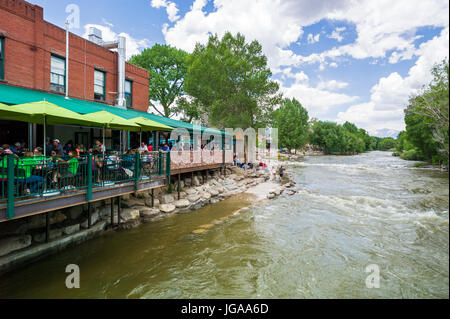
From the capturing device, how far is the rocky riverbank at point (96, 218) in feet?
22.9

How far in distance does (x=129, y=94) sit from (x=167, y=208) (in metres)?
11.2

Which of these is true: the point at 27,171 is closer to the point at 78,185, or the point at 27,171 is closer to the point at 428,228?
the point at 78,185

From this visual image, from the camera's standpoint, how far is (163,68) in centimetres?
3806

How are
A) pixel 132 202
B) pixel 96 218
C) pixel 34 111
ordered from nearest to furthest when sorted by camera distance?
pixel 34 111
pixel 96 218
pixel 132 202

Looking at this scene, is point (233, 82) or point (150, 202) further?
point (233, 82)

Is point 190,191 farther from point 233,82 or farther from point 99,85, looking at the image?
point 233,82

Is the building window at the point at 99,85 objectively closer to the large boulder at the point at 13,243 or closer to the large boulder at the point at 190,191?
the large boulder at the point at 190,191

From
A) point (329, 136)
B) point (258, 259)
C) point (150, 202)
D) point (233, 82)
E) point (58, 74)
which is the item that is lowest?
point (258, 259)

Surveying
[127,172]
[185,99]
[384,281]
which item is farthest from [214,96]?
[384,281]

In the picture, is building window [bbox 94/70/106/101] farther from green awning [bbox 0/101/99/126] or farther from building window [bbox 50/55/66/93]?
green awning [bbox 0/101/99/126]

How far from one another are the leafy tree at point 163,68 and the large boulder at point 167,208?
29.3 m

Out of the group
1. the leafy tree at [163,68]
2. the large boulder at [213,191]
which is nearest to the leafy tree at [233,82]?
the leafy tree at [163,68]

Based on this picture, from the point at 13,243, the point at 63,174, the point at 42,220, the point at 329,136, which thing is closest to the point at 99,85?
the point at 42,220
